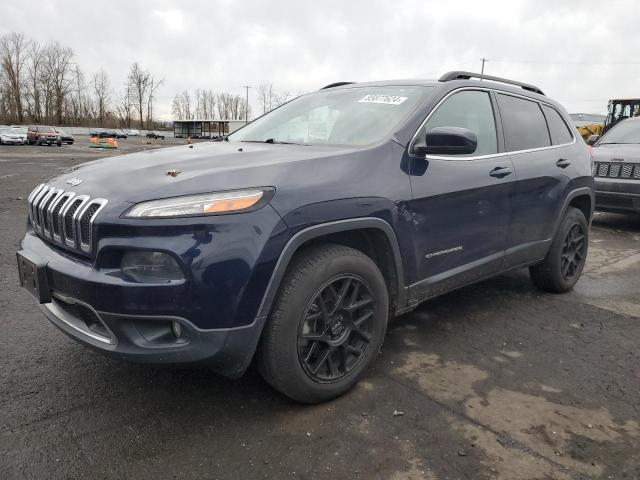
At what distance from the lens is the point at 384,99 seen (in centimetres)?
319

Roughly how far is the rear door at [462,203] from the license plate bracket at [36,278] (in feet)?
6.18

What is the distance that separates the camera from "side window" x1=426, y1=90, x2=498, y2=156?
3.12m

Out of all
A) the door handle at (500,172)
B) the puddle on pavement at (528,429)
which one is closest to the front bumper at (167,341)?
the puddle on pavement at (528,429)

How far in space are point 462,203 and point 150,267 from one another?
6.28 ft

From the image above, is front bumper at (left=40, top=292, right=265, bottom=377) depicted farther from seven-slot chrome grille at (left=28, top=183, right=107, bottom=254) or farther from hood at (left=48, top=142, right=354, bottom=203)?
hood at (left=48, top=142, right=354, bottom=203)

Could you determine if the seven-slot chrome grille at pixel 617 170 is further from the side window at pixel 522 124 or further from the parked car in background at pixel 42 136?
the parked car in background at pixel 42 136

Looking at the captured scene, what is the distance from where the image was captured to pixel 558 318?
3.82 meters

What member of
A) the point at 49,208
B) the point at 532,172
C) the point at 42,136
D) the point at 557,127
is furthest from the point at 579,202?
the point at 42,136

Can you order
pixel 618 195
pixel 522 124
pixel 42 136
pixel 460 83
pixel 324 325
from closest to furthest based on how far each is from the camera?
pixel 324 325, pixel 460 83, pixel 522 124, pixel 618 195, pixel 42 136

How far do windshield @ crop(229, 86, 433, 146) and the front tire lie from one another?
79cm

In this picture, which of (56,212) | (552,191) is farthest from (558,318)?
(56,212)

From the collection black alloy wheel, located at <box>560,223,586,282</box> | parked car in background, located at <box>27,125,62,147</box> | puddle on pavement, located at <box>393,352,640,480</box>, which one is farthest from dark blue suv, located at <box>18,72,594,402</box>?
parked car in background, located at <box>27,125,62,147</box>

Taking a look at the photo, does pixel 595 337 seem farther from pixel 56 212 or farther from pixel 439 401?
pixel 56 212

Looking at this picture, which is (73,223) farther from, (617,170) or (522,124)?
(617,170)
